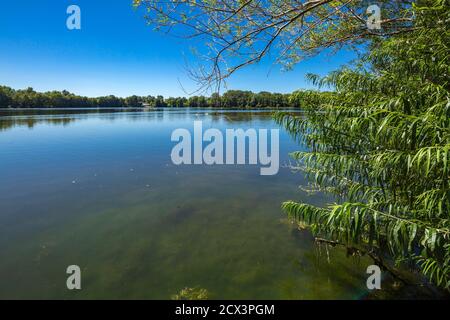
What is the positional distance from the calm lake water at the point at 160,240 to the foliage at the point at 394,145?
61.7 inches

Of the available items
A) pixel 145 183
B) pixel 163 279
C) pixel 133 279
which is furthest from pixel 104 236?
pixel 145 183

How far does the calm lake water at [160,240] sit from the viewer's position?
4.83 m

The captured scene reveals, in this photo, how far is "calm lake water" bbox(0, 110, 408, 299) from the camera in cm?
483

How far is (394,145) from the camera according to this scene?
3.51m

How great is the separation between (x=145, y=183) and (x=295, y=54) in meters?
7.85

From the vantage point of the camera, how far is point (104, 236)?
652 cm

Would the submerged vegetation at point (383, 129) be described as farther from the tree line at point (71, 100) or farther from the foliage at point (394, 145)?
the tree line at point (71, 100)

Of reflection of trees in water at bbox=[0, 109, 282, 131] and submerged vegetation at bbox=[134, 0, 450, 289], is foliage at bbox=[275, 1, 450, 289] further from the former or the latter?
reflection of trees in water at bbox=[0, 109, 282, 131]

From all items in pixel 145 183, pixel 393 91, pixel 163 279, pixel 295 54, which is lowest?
pixel 163 279

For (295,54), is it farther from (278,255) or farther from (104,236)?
(104,236)

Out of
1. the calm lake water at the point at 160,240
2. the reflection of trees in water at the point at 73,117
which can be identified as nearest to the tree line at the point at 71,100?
the reflection of trees in water at the point at 73,117

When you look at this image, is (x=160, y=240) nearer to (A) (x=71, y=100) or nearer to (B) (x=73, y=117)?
(B) (x=73, y=117)

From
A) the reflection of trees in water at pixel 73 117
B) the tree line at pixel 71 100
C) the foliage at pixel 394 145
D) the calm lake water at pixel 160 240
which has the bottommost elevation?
the calm lake water at pixel 160 240

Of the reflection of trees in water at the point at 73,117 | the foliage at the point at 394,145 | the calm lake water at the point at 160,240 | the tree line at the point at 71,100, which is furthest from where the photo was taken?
the tree line at the point at 71,100
